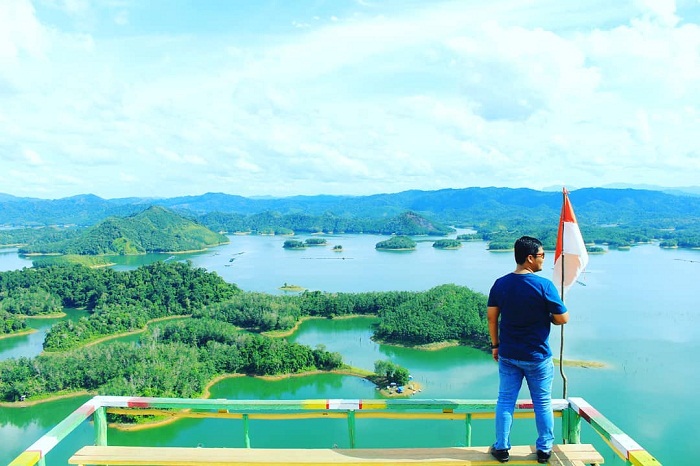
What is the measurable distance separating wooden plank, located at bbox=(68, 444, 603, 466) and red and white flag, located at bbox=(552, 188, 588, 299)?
105cm

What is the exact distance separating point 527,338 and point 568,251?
87cm

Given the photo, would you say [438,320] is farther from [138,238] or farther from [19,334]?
[138,238]

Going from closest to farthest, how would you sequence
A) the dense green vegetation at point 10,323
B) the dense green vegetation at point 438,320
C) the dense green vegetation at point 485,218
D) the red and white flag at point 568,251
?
the red and white flag at point 568,251, the dense green vegetation at point 438,320, the dense green vegetation at point 10,323, the dense green vegetation at point 485,218

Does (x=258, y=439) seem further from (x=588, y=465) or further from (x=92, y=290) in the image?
(x=92, y=290)

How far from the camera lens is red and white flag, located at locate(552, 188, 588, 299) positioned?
11.6 ft

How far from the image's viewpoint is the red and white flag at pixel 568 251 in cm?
354

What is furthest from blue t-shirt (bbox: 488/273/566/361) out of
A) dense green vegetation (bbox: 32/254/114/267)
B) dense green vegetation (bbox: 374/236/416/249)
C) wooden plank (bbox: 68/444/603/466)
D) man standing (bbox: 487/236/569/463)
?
dense green vegetation (bbox: 374/236/416/249)

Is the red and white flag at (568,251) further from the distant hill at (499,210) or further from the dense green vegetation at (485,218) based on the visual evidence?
the distant hill at (499,210)

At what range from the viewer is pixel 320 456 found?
284 centimetres

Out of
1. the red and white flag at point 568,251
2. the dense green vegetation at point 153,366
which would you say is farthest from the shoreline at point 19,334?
the red and white flag at point 568,251

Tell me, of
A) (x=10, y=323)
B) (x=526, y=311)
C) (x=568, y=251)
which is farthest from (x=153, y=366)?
(x=526, y=311)

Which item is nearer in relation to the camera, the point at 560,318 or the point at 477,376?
the point at 560,318

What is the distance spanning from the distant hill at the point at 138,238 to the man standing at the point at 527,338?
76999 mm

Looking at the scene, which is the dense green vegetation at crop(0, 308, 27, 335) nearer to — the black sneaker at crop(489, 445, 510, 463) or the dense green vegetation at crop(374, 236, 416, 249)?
the black sneaker at crop(489, 445, 510, 463)
